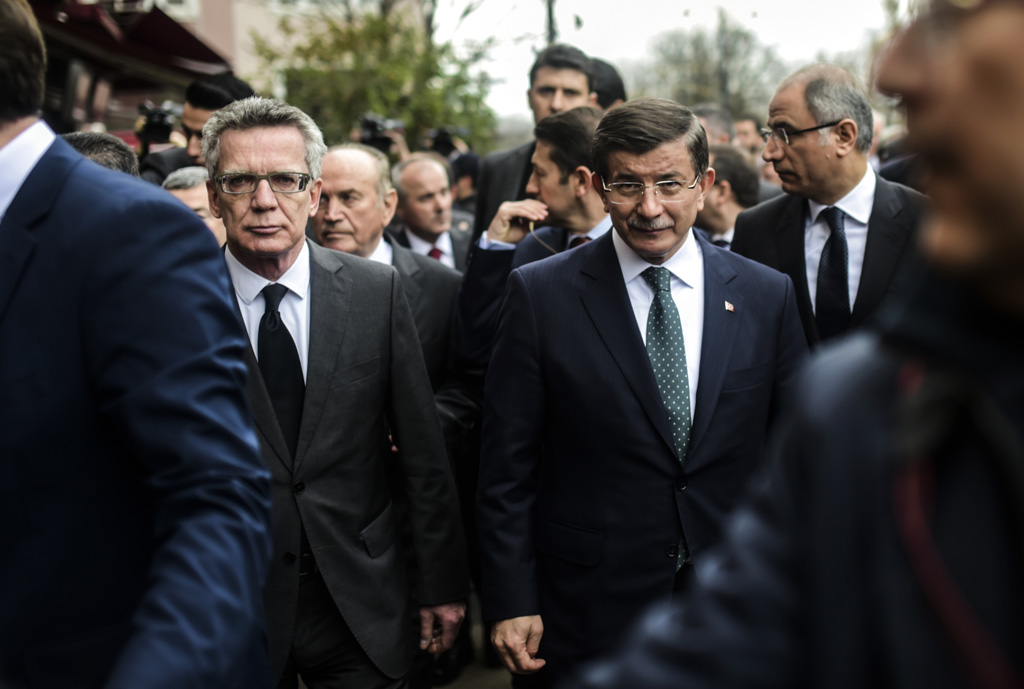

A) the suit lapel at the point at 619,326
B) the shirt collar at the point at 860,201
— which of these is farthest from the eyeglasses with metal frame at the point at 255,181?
the shirt collar at the point at 860,201

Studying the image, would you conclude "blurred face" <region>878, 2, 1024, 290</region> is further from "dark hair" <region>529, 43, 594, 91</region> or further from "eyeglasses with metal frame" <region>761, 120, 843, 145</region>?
"dark hair" <region>529, 43, 594, 91</region>

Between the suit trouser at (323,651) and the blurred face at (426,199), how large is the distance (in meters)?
4.63

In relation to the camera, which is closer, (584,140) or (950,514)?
(950,514)

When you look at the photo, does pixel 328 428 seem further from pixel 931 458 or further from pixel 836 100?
pixel 836 100

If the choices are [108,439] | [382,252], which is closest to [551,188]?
[382,252]

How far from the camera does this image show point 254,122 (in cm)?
370

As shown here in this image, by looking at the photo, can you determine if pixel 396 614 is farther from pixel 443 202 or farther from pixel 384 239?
pixel 443 202

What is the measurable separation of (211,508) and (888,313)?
1177 mm

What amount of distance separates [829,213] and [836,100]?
20.4 inches

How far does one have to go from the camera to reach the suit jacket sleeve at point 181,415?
1714 millimetres

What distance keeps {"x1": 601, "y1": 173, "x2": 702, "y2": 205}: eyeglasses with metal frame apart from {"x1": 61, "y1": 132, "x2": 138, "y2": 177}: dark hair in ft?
6.43

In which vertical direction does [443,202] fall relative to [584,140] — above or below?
below

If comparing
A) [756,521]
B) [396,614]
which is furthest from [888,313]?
[396,614]

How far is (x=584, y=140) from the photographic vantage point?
15.5 ft
